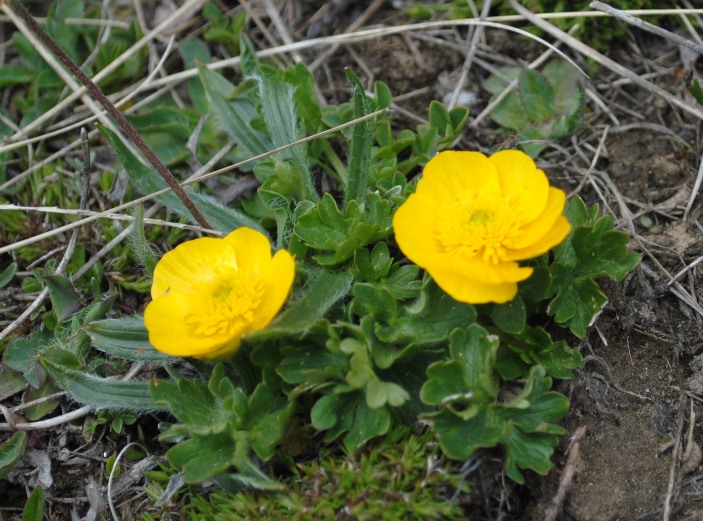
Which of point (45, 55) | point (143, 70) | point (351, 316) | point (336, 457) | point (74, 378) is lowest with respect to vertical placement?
point (336, 457)

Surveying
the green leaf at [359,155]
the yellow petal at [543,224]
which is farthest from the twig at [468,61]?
the yellow petal at [543,224]

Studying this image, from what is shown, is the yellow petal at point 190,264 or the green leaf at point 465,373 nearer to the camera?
the green leaf at point 465,373

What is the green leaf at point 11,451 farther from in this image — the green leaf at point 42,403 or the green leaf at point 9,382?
the green leaf at point 9,382

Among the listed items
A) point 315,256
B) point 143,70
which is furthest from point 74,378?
point 143,70

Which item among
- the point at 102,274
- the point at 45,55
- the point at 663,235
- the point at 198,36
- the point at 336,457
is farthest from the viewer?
the point at 198,36

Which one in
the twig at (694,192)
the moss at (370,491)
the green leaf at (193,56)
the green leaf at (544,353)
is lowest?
the twig at (694,192)

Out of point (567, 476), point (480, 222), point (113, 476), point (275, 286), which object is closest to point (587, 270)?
point (480, 222)

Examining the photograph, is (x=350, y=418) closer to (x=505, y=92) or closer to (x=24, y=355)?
(x=24, y=355)

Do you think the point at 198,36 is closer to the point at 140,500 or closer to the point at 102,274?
the point at 102,274
